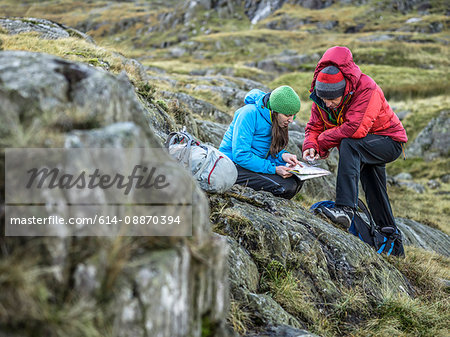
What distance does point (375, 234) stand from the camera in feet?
22.0

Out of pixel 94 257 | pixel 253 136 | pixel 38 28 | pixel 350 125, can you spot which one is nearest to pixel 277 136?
pixel 253 136

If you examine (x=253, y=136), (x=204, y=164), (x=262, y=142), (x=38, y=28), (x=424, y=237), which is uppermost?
(x=38, y=28)

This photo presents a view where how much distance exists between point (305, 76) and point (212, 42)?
32984mm

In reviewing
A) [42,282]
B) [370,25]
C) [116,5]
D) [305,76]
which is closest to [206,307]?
[42,282]

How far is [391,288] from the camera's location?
5.24 meters

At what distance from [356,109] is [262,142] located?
166 cm

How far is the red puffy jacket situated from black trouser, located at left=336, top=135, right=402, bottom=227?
0.17 meters

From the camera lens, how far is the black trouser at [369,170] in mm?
6117

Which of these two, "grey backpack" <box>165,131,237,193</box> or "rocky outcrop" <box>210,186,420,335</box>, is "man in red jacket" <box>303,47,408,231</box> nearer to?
"rocky outcrop" <box>210,186,420,335</box>

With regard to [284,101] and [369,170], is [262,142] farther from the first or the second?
[369,170]

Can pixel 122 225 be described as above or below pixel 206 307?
above

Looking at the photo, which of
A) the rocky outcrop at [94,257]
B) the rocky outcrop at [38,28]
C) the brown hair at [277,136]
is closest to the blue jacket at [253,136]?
the brown hair at [277,136]

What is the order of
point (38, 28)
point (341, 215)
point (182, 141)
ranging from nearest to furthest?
point (182, 141) < point (341, 215) < point (38, 28)

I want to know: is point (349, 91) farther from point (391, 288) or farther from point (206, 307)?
point (206, 307)
